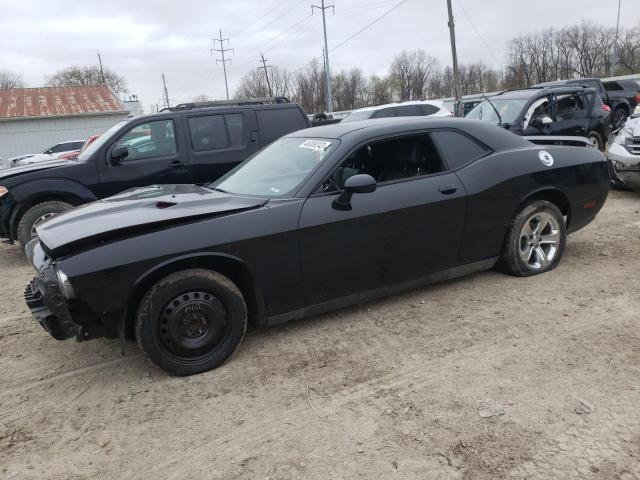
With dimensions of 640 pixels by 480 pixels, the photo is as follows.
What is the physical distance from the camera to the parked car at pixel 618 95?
1654cm

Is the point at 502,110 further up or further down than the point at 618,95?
further down

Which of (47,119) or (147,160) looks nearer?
(147,160)

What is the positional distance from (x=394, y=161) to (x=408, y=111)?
34.6ft

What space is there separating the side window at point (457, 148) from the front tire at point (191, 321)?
2.15 metres

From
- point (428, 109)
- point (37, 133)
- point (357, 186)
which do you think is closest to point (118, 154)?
point (357, 186)

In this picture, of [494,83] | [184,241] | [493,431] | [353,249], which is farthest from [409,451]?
[494,83]

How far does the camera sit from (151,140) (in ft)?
22.5

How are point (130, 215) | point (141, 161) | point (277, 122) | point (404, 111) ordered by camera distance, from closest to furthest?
point (130, 215) → point (141, 161) → point (277, 122) → point (404, 111)

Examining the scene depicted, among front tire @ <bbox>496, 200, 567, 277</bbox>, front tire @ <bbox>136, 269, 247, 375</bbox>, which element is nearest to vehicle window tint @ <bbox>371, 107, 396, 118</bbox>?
front tire @ <bbox>496, 200, 567, 277</bbox>

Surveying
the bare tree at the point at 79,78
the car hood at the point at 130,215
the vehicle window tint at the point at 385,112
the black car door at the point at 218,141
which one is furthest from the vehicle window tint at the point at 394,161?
the bare tree at the point at 79,78

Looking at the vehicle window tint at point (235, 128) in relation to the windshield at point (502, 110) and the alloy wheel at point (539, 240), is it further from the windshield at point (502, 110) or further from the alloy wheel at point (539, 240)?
the windshield at point (502, 110)

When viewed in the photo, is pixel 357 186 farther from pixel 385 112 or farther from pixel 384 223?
pixel 385 112

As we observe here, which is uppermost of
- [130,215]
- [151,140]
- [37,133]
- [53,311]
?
[37,133]

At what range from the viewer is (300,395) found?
2996 mm
